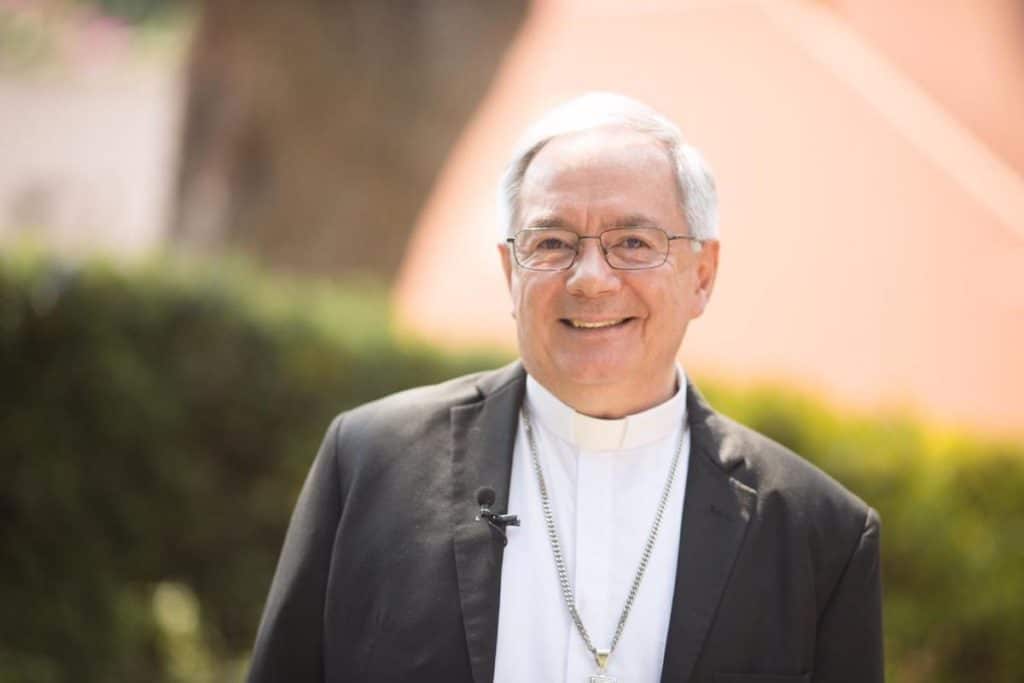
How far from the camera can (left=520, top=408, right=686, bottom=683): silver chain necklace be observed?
103 inches

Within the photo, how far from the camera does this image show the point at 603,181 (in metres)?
2.61

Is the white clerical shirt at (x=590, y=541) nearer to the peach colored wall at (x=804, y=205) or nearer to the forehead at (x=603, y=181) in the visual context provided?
the forehead at (x=603, y=181)

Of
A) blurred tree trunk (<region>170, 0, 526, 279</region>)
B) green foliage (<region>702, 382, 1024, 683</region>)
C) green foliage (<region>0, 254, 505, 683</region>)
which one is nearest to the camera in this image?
green foliage (<region>0, 254, 505, 683</region>)

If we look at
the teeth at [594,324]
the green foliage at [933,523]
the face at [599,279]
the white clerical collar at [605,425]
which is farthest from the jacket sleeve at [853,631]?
the green foliage at [933,523]

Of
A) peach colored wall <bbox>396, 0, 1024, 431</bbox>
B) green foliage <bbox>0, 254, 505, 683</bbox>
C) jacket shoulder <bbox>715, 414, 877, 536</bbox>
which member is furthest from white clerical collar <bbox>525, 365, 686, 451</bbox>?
peach colored wall <bbox>396, 0, 1024, 431</bbox>

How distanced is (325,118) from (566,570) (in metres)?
6.59

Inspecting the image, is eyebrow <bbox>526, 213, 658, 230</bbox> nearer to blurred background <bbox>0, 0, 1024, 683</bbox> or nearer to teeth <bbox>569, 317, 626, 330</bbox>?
teeth <bbox>569, 317, 626, 330</bbox>

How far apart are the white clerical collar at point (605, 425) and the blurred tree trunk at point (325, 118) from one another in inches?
245

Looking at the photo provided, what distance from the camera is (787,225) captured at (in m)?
9.16

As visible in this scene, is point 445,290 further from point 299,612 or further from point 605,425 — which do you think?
point 299,612

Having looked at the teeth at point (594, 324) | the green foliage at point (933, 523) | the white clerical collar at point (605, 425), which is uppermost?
the teeth at point (594, 324)

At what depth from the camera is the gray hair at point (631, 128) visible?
2.68m

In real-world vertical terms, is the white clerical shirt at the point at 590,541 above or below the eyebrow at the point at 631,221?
below

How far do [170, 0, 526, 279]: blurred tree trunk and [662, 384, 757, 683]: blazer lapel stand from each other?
6340mm
